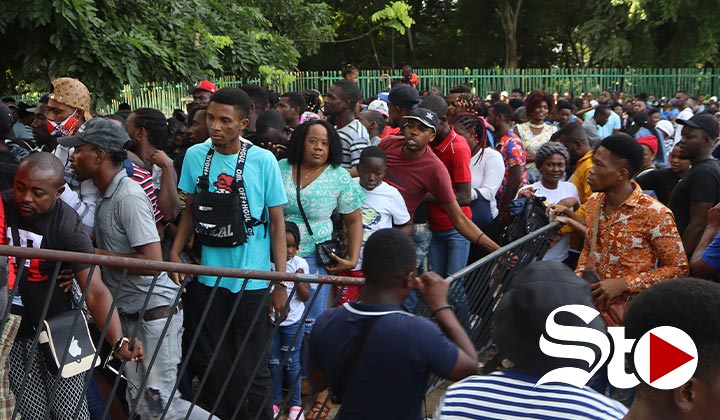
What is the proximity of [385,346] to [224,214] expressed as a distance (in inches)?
75.9

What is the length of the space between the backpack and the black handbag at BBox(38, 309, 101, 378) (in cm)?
325

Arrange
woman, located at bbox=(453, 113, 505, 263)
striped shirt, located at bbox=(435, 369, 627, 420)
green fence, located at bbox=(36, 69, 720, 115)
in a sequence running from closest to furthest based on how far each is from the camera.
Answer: striped shirt, located at bbox=(435, 369, 627, 420), woman, located at bbox=(453, 113, 505, 263), green fence, located at bbox=(36, 69, 720, 115)

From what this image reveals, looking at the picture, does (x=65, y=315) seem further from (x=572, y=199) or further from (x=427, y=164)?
(x=572, y=199)

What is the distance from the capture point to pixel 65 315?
13.9 ft

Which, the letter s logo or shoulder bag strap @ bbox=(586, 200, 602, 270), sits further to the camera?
shoulder bag strap @ bbox=(586, 200, 602, 270)

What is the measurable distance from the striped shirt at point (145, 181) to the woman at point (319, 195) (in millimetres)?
856

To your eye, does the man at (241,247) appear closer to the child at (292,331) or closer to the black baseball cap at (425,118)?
the child at (292,331)

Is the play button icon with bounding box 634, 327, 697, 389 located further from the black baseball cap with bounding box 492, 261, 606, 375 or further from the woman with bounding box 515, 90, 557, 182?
the woman with bounding box 515, 90, 557, 182

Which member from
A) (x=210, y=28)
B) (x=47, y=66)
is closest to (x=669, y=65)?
(x=210, y=28)

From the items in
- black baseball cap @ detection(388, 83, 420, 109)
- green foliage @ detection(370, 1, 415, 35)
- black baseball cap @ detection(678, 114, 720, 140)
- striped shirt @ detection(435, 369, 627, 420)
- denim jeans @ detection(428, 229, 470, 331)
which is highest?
green foliage @ detection(370, 1, 415, 35)

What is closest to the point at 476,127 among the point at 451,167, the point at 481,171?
the point at 481,171

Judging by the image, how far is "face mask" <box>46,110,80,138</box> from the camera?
607cm

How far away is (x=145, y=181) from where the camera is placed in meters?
5.27

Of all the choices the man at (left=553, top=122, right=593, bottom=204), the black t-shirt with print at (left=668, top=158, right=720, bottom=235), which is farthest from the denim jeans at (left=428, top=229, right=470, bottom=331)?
the black t-shirt with print at (left=668, top=158, right=720, bottom=235)
